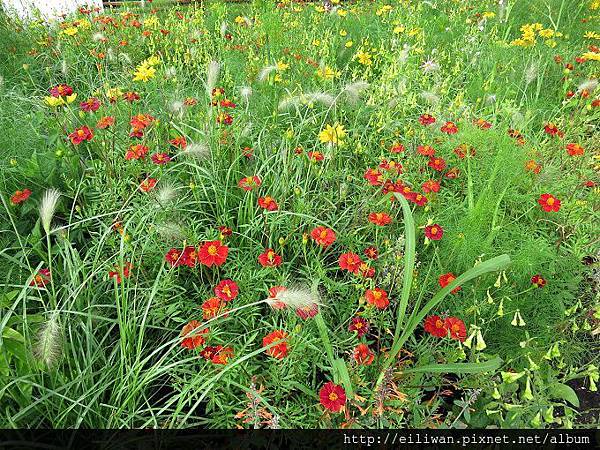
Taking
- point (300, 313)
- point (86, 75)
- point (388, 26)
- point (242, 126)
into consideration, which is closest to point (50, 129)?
point (242, 126)

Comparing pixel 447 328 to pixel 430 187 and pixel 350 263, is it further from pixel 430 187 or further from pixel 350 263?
pixel 430 187

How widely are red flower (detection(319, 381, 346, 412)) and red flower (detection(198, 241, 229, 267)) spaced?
0.53 metres

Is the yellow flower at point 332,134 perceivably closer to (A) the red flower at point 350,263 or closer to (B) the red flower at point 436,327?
(A) the red flower at point 350,263

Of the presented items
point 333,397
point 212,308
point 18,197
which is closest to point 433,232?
point 333,397

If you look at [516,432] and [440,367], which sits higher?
[440,367]

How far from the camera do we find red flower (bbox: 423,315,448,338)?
1425 millimetres

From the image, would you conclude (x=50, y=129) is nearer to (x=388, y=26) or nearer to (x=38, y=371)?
(x=38, y=371)

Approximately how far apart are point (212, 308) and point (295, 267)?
53 cm

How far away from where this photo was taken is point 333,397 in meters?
1.24

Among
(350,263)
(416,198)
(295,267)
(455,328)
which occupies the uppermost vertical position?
(416,198)

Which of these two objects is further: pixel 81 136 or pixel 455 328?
pixel 81 136

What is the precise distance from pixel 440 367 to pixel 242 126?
1.48 metres

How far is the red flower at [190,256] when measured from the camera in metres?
1.49

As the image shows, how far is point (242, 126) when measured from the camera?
2.22 meters
